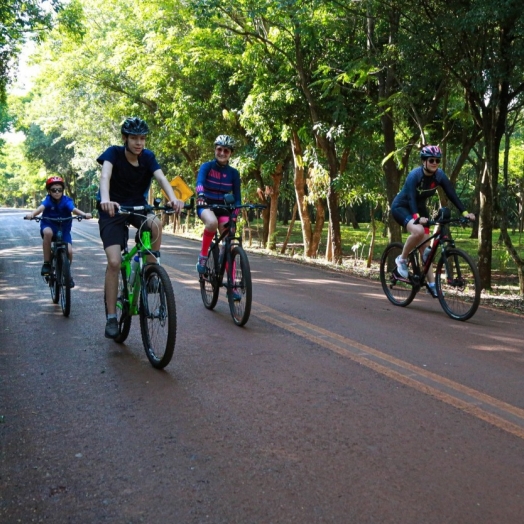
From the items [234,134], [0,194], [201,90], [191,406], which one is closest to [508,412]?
[191,406]

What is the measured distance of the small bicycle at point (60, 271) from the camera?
24.7ft

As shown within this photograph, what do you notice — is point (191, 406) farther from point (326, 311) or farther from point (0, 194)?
point (0, 194)

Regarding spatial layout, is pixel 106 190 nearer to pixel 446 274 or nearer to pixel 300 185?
pixel 446 274

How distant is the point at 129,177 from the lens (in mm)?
5793

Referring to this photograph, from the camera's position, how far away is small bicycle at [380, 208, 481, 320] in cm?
746

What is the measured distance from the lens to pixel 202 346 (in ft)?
19.5

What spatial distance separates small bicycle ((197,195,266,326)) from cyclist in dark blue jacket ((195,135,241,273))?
0.13 metres

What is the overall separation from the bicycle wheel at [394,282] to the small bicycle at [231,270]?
2.74 m

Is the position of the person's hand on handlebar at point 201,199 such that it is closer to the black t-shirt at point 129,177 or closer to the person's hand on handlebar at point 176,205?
the black t-shirt at point 129,177

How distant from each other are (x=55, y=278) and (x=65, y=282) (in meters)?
0.75

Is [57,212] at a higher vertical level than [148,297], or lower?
higher

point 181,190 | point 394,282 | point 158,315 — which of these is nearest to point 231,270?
point 158,315

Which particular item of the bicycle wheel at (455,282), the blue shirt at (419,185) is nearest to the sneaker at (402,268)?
the bicycle wheel at (455,282)

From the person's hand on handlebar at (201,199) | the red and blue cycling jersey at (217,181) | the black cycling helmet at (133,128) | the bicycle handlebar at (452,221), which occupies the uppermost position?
the black cycling helmet at (133,128)
